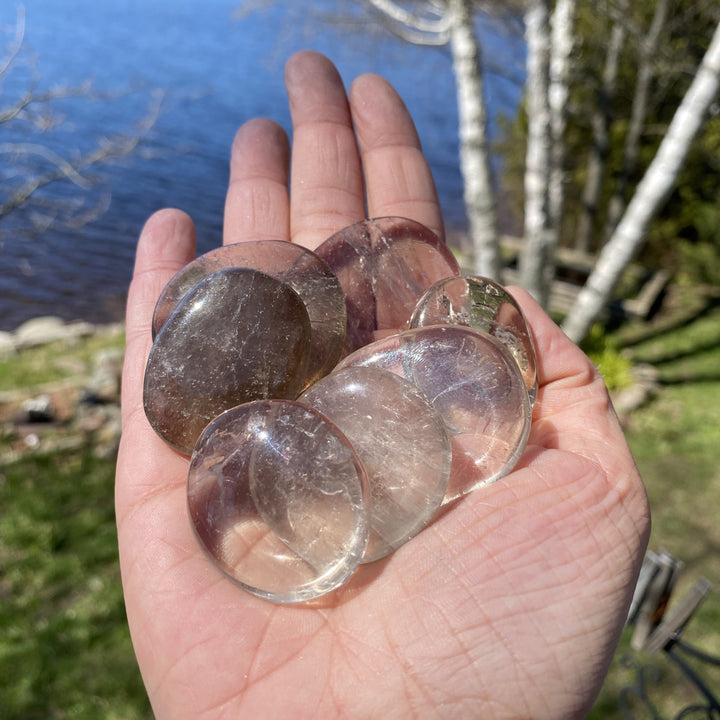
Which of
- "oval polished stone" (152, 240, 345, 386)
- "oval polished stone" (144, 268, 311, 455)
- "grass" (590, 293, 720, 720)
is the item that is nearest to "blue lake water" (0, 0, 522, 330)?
"oval polished stone" (152, 240, 345, 386)

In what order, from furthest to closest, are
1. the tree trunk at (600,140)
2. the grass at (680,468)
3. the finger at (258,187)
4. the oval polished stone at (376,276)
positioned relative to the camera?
the tree trunk at (600,140)
the grass at (680,468)
the finger at (258,187)
the oval polished stone at (376,276)

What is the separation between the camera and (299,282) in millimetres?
1941

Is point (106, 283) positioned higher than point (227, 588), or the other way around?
point (227, 588)

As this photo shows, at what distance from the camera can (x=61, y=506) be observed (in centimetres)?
394

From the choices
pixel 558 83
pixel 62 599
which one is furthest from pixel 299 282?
pixel 558 83

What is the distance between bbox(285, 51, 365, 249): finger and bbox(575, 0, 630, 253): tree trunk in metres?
4.78

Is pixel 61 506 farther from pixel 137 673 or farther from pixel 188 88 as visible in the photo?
pixel 188 88

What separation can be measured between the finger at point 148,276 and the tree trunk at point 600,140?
225 inches

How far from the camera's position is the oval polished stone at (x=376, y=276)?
2.09 metres

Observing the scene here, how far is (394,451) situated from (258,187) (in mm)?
1552

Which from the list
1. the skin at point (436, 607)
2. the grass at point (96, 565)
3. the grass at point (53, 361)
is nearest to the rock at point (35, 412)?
the grass at point (96, 565)

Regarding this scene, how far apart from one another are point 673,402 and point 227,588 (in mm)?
5040

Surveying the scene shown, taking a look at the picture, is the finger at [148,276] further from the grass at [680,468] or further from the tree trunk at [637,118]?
the tree trunk at [637,118]

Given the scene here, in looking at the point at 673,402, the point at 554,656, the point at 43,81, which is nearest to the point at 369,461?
the point at 554,656
